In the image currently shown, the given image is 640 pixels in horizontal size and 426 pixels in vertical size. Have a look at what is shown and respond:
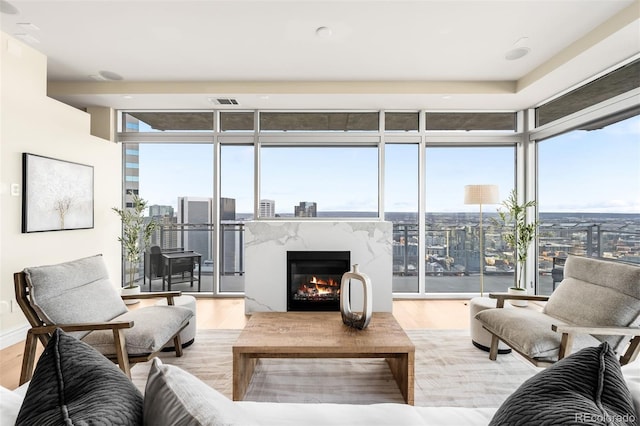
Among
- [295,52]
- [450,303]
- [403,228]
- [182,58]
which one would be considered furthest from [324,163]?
[450,303]

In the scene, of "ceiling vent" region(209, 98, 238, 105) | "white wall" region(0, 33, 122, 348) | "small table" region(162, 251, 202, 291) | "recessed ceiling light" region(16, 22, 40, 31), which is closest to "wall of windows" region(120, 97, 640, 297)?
"small table" region(162, 251, 202, 291)

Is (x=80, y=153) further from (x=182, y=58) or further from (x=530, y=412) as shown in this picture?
(x=530, y=412)

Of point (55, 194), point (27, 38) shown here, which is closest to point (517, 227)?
point (55, 194)

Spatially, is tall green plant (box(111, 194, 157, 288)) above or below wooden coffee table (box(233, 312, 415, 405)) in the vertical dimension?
above

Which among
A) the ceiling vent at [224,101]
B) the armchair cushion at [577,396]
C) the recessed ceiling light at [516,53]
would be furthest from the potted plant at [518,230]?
the ceiling vent at [224,101]

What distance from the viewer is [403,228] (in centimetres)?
499

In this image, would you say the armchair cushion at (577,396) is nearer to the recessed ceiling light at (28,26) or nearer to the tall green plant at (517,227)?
the tall green plant at (517,227)

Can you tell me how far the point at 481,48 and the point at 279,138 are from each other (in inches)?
105

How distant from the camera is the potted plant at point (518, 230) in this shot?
4273 mm

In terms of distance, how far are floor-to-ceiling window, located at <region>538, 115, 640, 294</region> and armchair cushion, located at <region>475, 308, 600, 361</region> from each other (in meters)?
1.61

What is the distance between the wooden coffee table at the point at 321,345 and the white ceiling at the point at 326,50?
245 cm

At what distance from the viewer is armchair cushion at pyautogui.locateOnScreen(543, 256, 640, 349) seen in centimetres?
216

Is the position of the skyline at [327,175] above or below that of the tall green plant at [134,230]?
above

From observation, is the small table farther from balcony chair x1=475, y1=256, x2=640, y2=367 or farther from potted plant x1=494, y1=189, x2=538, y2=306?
potted plant x1=494, y1=189, x2=538, y2=306
